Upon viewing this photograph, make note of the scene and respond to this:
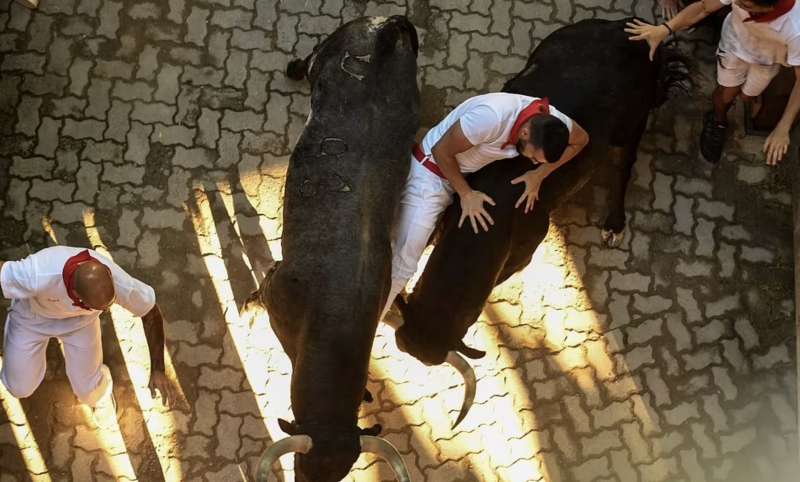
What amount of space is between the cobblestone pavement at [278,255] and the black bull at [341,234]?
3.35ft

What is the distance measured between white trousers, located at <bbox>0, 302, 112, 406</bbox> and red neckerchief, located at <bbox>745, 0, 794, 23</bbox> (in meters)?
4.99

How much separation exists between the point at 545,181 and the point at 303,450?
246 centimetres

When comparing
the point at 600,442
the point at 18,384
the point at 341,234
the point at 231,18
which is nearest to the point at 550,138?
the point at 341,234

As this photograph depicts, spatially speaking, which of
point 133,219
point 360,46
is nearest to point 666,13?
point 360,46

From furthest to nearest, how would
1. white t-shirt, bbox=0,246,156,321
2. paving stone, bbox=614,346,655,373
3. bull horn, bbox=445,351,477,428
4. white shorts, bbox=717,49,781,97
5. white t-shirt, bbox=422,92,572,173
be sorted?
paving stone, bbox=614,346,655,373 < white shorts, bbox=717,49,781,97 < bull horn, bbox=445,351,477,428 < white t-shirt, bbox=422,92,572,173 < white t-shirt, bbox=0,246,156,321

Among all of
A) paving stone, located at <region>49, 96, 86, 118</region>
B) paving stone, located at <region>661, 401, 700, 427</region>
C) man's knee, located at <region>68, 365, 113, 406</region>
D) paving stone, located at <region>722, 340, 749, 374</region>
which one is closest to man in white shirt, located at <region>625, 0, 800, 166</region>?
paving stone, located at <region>722, 340, 749, 374</region>

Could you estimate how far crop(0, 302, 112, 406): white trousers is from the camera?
A: 5.61m

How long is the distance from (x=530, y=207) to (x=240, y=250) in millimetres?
2460

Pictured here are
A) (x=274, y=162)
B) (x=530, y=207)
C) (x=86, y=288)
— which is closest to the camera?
(x=86, y=288)

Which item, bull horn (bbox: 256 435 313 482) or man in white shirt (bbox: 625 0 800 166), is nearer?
bull horn (bbox: 256 435 313 482)

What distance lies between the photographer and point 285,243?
5652 mm

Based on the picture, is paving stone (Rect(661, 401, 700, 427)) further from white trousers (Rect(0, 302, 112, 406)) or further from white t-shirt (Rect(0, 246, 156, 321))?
white trousers (Rect(0, 302, 112, 406))

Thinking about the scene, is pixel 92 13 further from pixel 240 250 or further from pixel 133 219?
pixel 240 250

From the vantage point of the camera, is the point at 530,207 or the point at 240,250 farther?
the point at 240,250
